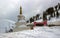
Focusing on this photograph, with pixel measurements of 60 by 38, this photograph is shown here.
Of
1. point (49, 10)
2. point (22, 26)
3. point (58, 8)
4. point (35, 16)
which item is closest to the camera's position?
point (22, 26)

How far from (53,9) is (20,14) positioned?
11889mm

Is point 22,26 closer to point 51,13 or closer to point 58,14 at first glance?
point 58,14

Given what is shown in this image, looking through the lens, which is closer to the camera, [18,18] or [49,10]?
[18,18]

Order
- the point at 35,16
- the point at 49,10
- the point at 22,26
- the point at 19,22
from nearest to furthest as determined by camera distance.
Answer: the point at 22,26 → the point at 19,22 → the point at 49,10 → the point at 35,16

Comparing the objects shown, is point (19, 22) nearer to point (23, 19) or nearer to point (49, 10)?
→ point (23, 19)

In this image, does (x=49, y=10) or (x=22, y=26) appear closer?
(x=22, y=26)

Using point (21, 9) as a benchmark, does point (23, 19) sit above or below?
below

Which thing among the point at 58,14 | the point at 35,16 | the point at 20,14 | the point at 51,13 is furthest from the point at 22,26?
the point at 35,16

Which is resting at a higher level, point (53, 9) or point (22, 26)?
point (53, 9)

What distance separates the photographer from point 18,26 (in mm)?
41562

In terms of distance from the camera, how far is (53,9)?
50812 millimetres

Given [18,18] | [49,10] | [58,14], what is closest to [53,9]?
[49,10]

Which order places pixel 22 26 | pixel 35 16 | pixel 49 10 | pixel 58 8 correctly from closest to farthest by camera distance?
pixel 22 26 → pixel 58 8 → pixel 49 10 → pixel 35 16

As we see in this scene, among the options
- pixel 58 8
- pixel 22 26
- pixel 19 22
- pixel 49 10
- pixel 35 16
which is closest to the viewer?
pixel 22 26
